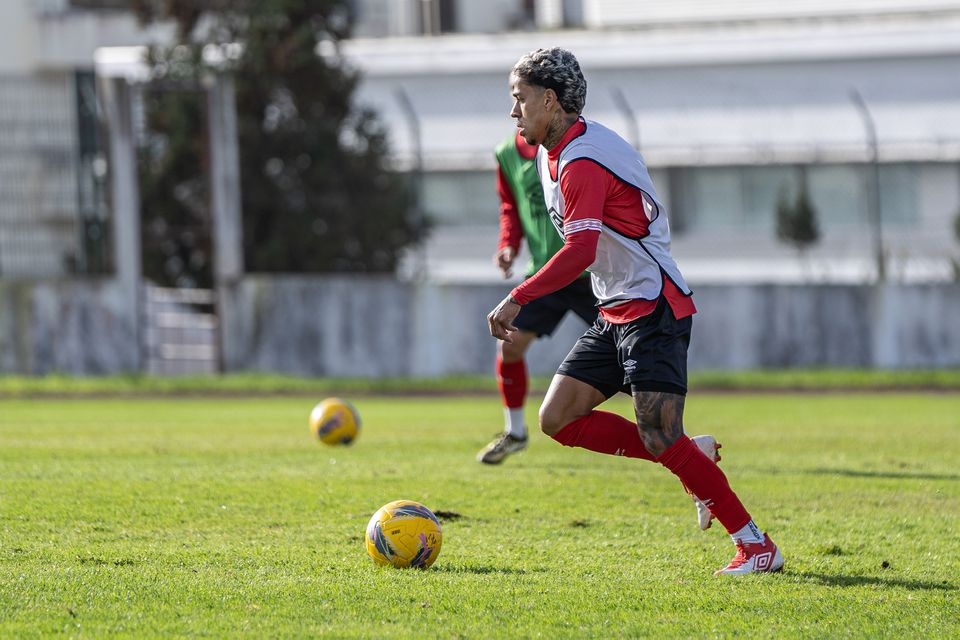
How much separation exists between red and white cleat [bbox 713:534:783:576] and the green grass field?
0.10m

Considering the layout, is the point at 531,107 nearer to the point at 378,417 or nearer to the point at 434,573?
the point at 434,573

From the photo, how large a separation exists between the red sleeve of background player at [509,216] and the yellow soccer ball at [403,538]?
4.26 meters

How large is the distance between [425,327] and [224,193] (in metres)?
3.52

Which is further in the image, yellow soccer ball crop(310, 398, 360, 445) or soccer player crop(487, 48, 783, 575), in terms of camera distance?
yellow soccer ball crop(310, 398, 360, 445)

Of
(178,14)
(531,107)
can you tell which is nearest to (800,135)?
(178,14)

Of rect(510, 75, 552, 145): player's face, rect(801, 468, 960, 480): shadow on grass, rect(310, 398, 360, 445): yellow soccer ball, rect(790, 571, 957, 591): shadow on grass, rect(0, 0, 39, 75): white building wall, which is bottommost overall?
rect(801, 468, 960, 480): shadow on grass

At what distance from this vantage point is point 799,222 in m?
29.2

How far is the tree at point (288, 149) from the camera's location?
22.7 metres

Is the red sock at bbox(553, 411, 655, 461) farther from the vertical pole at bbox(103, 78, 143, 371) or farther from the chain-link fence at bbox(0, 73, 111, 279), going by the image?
the chain-link fence at bbox(0, 73, 111, 279)

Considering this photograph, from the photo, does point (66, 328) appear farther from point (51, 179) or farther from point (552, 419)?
point (552, 419)

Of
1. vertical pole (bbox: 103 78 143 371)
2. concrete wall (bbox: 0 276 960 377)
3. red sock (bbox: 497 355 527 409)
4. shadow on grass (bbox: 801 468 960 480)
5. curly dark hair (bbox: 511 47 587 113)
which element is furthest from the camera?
vertical pole (bbox: 103 78 143 371)

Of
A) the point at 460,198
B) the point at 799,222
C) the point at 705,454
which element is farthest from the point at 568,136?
the point at 460,198

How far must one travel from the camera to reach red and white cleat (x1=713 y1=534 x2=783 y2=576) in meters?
6.30

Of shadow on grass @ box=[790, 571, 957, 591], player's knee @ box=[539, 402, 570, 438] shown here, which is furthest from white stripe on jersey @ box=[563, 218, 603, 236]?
shadow on grass @ box=[790, 571, 957, 591]
